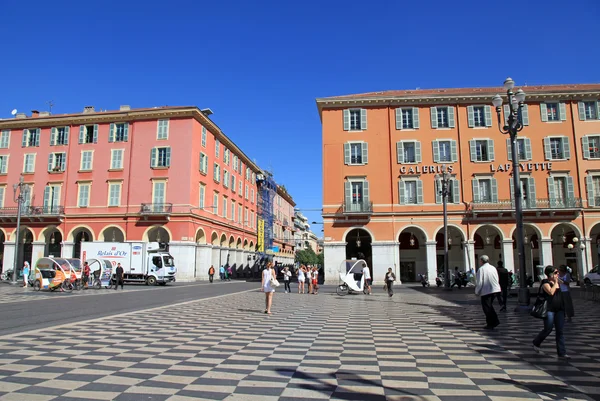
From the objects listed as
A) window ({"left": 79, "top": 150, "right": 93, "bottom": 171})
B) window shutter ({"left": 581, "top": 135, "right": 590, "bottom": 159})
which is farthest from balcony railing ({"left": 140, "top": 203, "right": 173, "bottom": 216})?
window shutter ({"left": 581, "top": 135, "right": 590, "bottom": 159})

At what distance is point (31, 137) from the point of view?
44.3 metres

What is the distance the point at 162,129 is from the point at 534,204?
1269 inches

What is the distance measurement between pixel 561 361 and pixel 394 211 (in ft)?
94.6

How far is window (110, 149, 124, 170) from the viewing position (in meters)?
41.8

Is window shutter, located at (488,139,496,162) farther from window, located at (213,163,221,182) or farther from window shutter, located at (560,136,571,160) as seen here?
window, located at (213,163,221,182)

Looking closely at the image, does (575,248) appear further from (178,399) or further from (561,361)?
(178,399)

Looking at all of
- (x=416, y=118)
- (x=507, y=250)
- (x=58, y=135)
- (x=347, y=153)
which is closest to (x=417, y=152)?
A: (x=416, y=118)

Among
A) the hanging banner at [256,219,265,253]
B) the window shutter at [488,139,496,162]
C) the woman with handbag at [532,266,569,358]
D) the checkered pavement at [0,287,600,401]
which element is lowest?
the checkered pavement at [0,287,600,401]

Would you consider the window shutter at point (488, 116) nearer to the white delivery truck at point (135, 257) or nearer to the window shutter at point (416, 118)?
the window shutter at point (416, 118)

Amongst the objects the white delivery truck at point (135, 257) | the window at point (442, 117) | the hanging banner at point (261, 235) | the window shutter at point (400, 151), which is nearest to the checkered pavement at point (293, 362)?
the white delivery truck at point (135, 257)

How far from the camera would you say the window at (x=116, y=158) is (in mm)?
41841

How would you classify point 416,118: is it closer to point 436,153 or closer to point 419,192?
point 436,153

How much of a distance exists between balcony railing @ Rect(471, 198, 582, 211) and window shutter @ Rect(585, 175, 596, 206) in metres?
1.12

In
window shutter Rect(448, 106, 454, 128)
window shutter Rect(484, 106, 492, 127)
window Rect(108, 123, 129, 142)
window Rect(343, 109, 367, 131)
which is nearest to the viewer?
window shutter Rect(484, 106, 492, 127)
